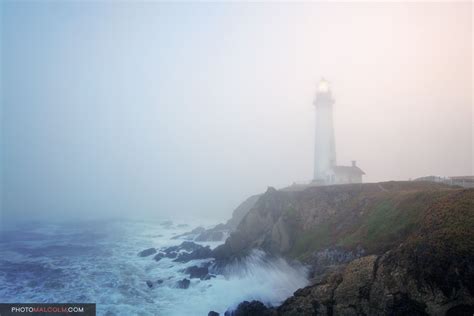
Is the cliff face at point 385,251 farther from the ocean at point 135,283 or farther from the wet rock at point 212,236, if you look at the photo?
the wet rock at point 212,236

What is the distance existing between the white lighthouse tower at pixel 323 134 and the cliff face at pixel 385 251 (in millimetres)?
19911

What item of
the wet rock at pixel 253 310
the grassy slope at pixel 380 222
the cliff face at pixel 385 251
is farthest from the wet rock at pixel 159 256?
the wet rock at pixel 253 310

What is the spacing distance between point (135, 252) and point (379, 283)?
34.7 m

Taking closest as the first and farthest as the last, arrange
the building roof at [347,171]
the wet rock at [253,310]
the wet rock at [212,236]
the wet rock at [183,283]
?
the wet rock at [253,310]
the wet rock at [183,283]
the building roof at [347,171]
the wet rock at [212,236]

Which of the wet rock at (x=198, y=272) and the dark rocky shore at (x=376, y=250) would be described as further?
the wet rock at (x=198, y=272)

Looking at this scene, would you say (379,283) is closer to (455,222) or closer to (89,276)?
(455,222)

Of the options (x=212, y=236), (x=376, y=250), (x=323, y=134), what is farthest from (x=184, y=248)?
(x=323, y=134)

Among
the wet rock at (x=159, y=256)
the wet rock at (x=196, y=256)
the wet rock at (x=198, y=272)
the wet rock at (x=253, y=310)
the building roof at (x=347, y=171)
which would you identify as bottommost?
the wet rock at (x=159, y=256)

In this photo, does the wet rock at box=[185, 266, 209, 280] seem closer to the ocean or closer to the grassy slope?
the ocean

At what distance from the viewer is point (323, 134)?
5059 centimetres

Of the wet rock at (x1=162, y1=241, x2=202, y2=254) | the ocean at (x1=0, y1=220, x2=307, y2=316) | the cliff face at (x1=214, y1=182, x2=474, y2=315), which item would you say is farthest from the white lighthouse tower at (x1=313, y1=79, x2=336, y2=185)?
the ocean at (x1=0, y1=220, x2=307, y2=316)

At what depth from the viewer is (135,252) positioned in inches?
1560

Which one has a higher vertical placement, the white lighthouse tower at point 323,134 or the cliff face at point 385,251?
the white lighthouse tower at point 323,134

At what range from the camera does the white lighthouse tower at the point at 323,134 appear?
164 feet
